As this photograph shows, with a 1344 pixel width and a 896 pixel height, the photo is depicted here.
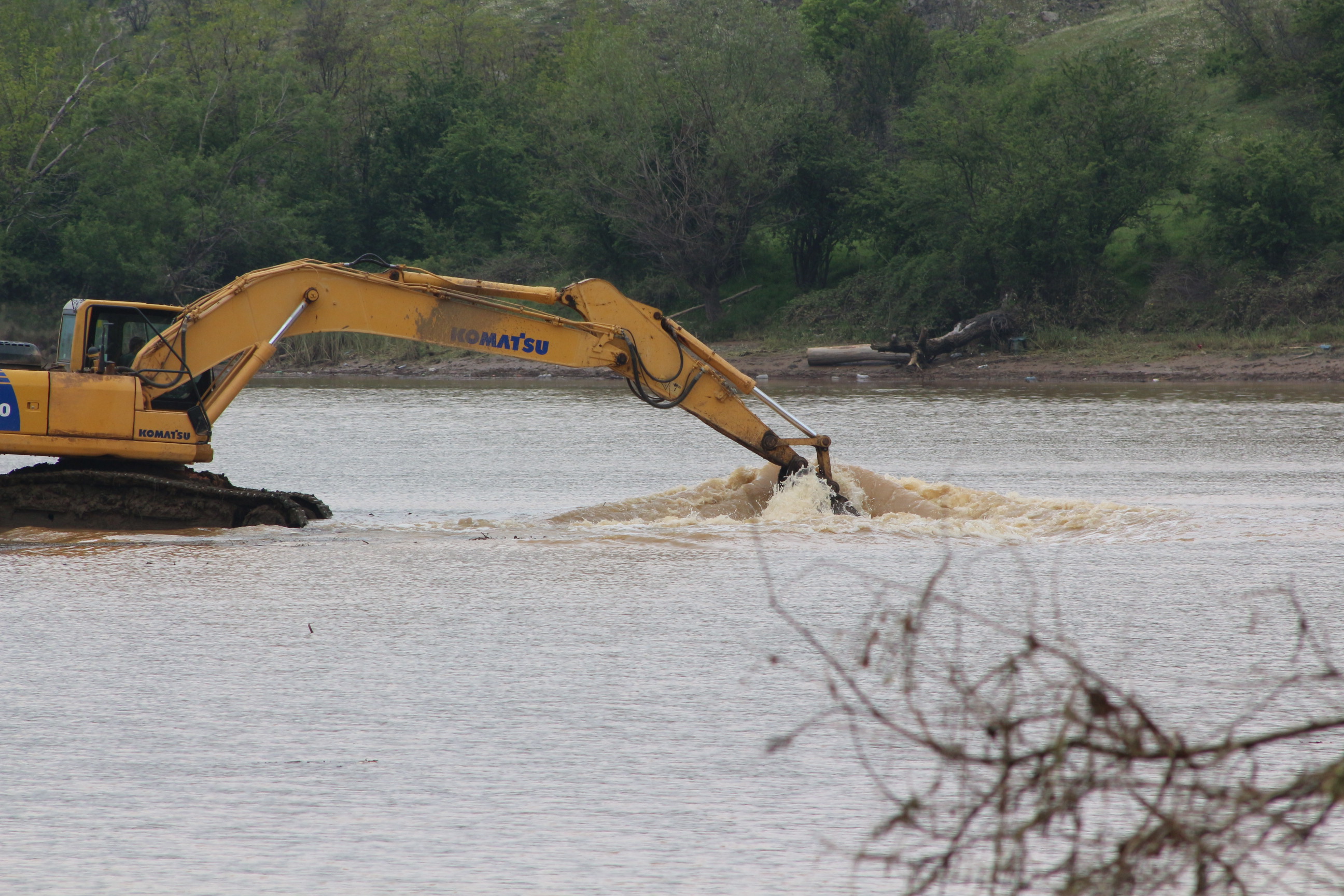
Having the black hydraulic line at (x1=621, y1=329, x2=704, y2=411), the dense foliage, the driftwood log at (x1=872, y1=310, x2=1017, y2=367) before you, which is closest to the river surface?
the black hydraulic line at (x1=621, y1=329, x2=704, y2=411)

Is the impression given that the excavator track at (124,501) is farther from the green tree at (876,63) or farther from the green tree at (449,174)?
the green tree at (449,174)

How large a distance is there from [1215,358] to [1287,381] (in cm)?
315

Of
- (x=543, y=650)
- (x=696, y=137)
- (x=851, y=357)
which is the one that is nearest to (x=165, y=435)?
(x=543, y=650)

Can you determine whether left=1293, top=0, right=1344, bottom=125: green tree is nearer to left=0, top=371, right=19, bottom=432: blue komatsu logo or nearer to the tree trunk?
the tree trunk

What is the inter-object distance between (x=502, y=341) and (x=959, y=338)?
31697 mm

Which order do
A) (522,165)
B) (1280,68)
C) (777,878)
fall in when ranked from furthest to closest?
(522,165), (1280,68), (777,878)

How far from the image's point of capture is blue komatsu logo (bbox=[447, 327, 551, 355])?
44.3ft

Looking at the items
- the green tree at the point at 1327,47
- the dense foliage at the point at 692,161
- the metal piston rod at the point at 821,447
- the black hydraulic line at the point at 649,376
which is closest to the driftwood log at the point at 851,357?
the dense foliage at the point at 692,161

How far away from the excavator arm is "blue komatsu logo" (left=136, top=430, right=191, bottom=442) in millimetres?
177

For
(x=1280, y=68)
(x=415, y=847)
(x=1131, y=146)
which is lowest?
(x=415, y=847)

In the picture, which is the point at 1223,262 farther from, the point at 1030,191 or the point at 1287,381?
the point at 1287,381

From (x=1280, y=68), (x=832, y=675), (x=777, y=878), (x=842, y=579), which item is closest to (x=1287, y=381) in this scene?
(x=1280, y=68)

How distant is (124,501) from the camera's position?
13117mm

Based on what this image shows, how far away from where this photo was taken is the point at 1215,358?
3881cm
